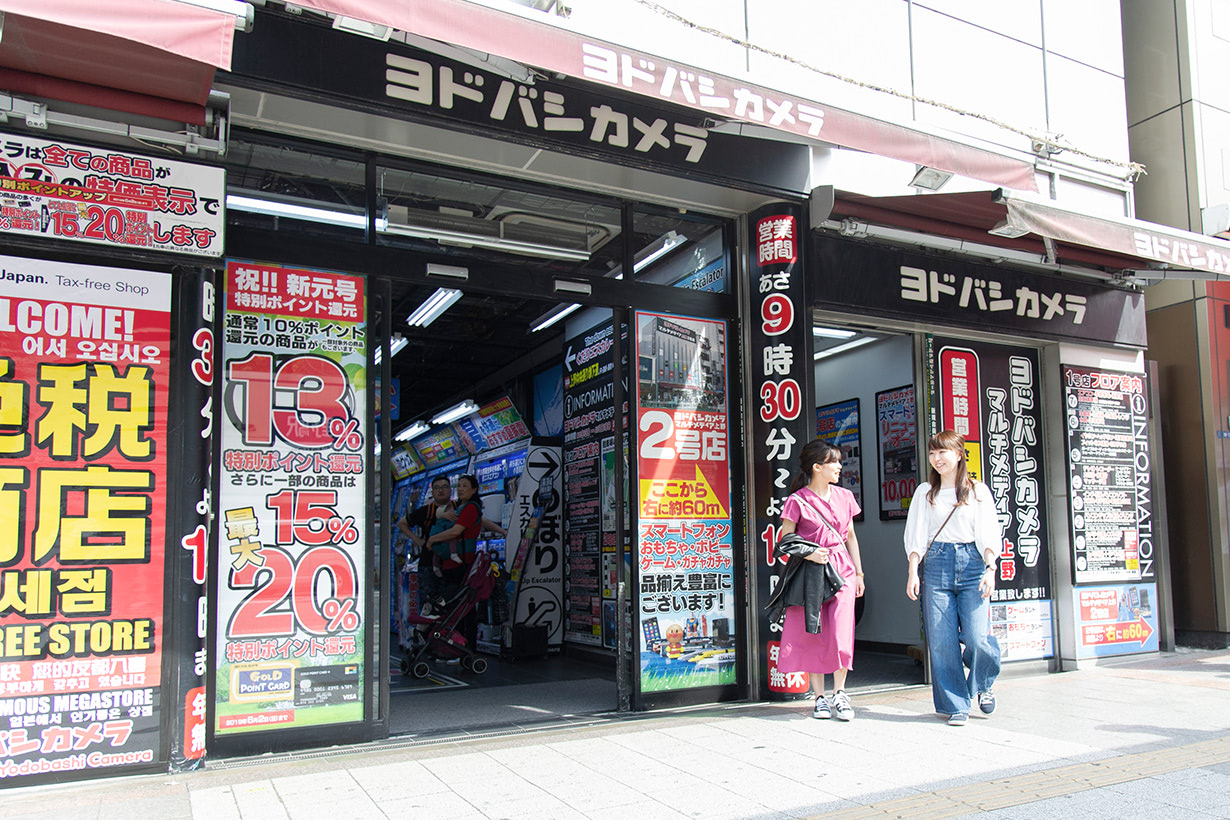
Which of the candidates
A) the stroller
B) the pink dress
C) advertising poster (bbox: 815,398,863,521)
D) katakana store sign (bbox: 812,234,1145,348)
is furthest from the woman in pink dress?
advertising poster (bbox: 815,398,863,521)

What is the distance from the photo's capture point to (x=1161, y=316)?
927cm

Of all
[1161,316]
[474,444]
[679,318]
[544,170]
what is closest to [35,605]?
[544,170]

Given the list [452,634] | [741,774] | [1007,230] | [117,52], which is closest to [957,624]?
[741,774]

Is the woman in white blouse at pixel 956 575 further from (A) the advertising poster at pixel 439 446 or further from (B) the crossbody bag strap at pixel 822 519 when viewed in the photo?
(A) the advertising poster at pixel 439 446

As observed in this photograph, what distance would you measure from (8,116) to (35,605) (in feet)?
7.29

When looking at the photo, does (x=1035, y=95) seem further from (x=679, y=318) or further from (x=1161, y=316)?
(x=679, y=318)

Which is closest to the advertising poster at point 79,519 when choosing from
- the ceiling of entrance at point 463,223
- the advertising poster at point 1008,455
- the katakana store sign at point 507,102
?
the ceiling of entrance at point 463,223

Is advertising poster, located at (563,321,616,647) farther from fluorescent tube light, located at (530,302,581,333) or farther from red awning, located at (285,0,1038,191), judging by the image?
red awning, located at (285,0,1038,191)

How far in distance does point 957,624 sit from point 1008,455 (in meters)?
2.62

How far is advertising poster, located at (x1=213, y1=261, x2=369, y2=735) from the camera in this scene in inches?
188

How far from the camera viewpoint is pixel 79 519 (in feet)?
14.1

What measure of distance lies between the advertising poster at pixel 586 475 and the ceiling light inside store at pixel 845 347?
240 centimetres

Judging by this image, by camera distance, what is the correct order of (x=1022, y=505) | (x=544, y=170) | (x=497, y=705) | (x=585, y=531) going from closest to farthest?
1. (x=544, y=170)
2. (x=497, y=705)
3. (x=1022, y=505)
4. (x=585, y=531)

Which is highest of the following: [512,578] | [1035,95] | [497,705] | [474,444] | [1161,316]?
[1035,95]
